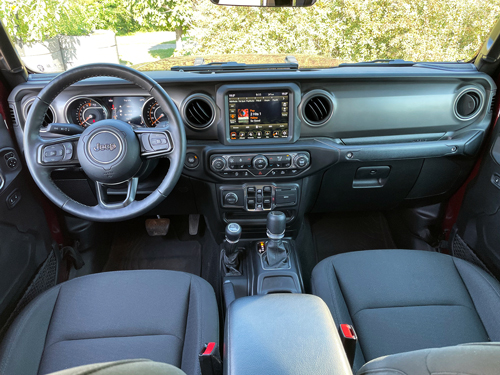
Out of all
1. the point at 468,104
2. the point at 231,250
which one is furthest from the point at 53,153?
the point at 468,104

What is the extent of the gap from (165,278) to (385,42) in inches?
165

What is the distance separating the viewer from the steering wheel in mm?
1430

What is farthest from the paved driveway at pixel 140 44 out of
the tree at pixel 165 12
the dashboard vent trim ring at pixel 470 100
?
the dashboard vent trim ring at pixel 470 100

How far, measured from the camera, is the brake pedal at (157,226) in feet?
9.02

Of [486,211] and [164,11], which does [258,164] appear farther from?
[164,11]

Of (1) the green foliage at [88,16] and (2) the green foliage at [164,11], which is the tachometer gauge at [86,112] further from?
(2) the green foliage at [164,11]

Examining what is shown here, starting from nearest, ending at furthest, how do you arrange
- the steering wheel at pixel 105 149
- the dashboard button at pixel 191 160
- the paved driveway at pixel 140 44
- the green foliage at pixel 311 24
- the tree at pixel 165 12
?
the steering wheel at pixel 105 149 < the dashboard button at pixel 191 160 < the paved driveway at pixel 140 44 < the green foliage at pixel 311 24 < the tree at pixel 165 12

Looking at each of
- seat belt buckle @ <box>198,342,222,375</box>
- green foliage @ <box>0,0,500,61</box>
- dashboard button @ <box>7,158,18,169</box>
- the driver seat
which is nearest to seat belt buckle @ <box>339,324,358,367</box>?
seat belt buckle @ <box>198,342,222,375</box>

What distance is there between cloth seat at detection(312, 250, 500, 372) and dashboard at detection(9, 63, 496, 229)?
1.75 feet

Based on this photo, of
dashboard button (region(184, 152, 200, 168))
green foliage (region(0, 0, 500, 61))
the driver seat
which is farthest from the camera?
green foliage (region(0, 0, 500, 61))

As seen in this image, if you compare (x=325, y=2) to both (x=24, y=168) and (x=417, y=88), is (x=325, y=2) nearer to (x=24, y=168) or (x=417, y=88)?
(x=417, y=88)

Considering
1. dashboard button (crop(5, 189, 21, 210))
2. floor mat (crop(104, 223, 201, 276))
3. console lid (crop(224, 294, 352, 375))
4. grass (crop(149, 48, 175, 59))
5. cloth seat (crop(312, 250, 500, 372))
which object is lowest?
floor mat (crop(104, 223, 201, 276))

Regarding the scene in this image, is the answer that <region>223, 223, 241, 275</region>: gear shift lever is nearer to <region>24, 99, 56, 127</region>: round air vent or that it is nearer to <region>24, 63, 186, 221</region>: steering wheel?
<region>24, 63, 186, 221</region>: steering wheel

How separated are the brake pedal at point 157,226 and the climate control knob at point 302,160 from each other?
129 centimetres
